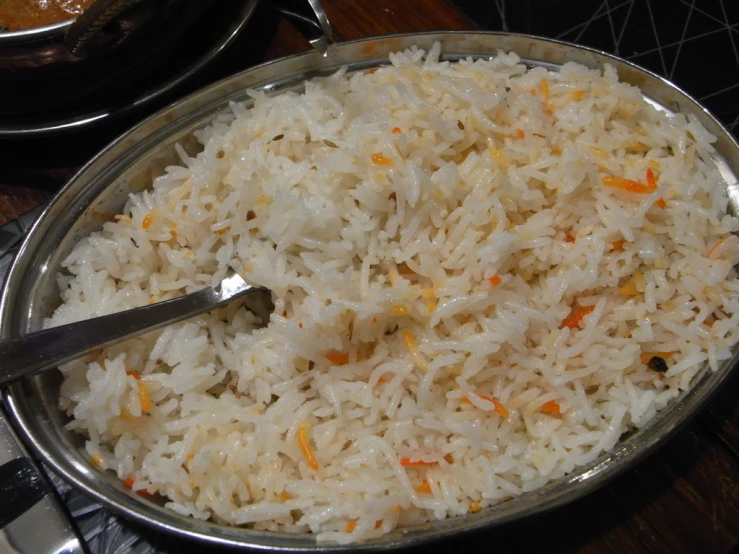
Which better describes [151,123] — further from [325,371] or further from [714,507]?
[714,507]

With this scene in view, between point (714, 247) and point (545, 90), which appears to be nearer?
point (714, 247)

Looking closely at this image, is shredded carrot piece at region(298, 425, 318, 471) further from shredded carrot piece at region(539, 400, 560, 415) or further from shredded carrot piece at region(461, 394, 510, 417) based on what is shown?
shredded carrot piece at region(539, 400, 560, 415)

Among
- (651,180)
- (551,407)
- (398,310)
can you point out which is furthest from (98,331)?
(651,180)

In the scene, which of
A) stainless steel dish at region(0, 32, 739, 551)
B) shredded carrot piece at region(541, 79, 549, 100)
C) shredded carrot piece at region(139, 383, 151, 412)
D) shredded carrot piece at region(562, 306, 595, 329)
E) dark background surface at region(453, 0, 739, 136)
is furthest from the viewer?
dark background surface at region(453, 0, 739, 136)

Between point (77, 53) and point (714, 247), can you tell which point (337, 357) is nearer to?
point (714, 247)

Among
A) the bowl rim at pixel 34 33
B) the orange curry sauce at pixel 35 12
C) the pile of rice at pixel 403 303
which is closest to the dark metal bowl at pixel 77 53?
the bowl rim at pixel 34 33

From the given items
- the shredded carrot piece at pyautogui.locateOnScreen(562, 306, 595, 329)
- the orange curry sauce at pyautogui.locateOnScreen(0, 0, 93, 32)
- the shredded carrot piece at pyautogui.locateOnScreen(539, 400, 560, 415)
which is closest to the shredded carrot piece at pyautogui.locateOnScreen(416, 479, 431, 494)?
the shredded carrot piece at pyautogui.locateOnScreen(539, 400, 560, 415)
